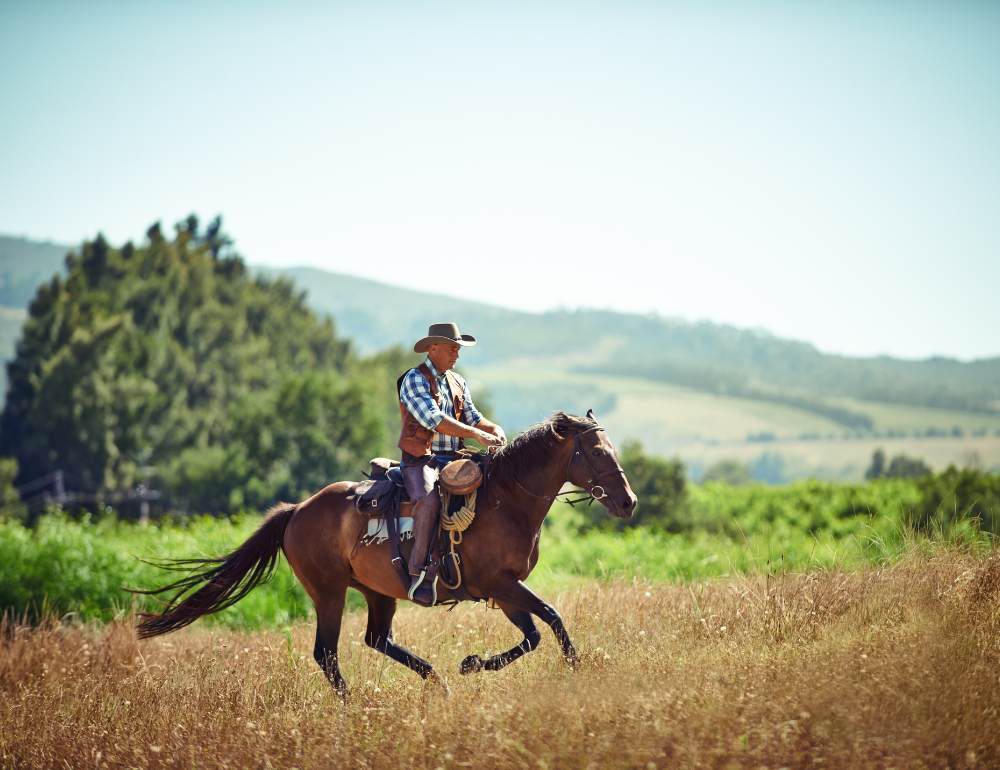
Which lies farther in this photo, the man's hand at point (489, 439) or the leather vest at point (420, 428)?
the leather vest at point (420, 428)

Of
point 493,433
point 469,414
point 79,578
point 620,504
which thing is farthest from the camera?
point 79,578

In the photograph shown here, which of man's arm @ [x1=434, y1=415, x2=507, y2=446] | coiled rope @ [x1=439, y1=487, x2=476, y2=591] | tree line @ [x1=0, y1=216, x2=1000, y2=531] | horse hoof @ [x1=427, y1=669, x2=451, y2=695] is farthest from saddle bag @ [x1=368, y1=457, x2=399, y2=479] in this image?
tree line @ [x1=0, y1=216, x2=1000, y2=531]

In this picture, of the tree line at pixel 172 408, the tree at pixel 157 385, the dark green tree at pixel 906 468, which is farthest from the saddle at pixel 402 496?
the dark green tree at pixel 906 468

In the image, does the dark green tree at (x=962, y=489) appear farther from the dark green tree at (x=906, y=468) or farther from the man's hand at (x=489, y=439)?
the dark green tree at (x=906, y=468)

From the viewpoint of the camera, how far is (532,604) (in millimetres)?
6664

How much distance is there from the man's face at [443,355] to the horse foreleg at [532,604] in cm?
192

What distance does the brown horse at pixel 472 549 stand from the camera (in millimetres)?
6617

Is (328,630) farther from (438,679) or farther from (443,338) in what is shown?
(443,338)

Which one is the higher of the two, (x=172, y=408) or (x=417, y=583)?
(x=417, y=583)

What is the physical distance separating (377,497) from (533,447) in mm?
1510

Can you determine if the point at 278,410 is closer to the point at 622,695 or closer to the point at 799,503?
the point at 799,503

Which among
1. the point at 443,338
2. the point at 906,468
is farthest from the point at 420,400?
the point at 906,468

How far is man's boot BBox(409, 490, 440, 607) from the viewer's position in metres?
7.05

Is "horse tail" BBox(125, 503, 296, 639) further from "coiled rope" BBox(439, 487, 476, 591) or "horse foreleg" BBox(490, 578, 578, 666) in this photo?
"horse foreleg" BBox(490, 578, 578, 666)
